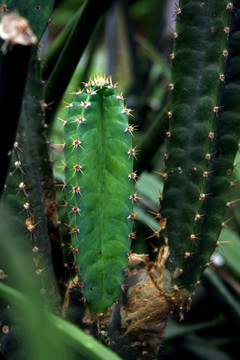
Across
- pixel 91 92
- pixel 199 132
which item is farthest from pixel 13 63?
pixel 199 132

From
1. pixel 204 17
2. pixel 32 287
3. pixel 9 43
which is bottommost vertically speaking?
pixel 32 287

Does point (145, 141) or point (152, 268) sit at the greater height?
point (145, 141)

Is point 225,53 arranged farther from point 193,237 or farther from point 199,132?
point 193,237

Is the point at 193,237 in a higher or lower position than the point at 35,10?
lower

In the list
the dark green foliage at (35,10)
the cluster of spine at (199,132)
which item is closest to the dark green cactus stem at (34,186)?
the dark green foliage at (35,10)

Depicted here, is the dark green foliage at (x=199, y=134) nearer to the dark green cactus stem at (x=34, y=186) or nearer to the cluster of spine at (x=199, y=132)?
the cluster of spine at (x=199, y=132)

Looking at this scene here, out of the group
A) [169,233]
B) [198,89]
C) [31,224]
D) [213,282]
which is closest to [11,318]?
[31,224]

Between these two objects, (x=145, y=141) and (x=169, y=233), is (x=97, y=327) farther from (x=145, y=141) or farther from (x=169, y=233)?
(x=145, y=141)
